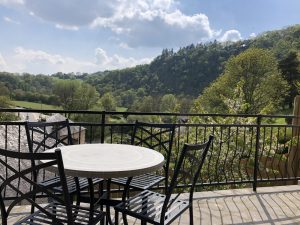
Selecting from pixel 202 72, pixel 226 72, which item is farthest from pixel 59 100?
pixel 226 72

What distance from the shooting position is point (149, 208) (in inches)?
90.4

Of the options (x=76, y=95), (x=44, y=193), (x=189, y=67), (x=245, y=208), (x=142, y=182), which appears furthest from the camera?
(x=76, y=95)

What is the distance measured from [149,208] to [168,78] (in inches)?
1491

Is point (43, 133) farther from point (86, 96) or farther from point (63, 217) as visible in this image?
point (86, 96)

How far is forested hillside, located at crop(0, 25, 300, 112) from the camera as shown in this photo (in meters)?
31.8

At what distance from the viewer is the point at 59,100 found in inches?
1863

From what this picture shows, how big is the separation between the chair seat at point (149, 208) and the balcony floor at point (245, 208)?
34.1 inches

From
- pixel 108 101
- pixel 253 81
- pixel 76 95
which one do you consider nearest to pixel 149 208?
pixel 253 81

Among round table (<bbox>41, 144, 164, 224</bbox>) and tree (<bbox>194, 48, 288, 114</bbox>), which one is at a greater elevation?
tree (<bbox>194, 48, 288, 114</bbox>)

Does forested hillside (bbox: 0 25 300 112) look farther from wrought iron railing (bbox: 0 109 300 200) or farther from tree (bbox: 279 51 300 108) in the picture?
wrought iron railing (bbox: 0 109 300 200)

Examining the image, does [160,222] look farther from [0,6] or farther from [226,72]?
[226,72]

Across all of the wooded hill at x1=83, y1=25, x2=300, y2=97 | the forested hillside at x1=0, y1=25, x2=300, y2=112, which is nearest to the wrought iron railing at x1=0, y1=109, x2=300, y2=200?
the forested hillside at x1=0, y1=25, x2=300, y2=112

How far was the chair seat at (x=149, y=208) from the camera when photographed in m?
2.16

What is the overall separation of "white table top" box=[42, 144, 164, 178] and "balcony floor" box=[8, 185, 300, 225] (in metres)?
1.04
